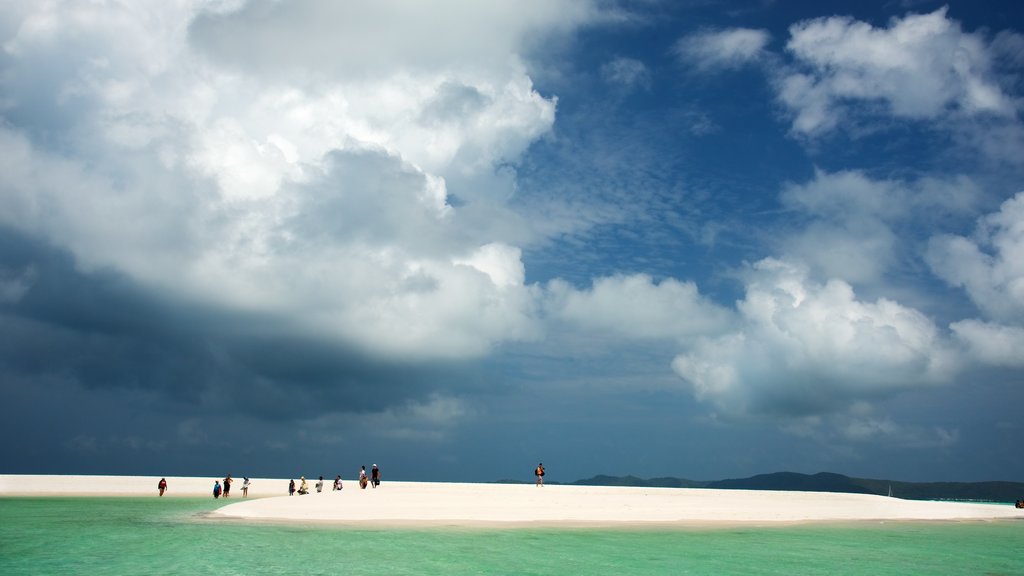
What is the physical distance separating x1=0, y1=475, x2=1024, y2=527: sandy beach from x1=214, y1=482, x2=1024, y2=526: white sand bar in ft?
0.19

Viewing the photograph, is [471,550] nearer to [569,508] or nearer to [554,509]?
[554,509]

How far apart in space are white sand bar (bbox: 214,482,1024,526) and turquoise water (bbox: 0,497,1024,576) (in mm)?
4414

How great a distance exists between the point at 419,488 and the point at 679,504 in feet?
65.8

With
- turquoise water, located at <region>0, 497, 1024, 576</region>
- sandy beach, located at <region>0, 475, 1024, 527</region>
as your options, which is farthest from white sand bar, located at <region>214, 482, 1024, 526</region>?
turquoise water, located at <region>0, 497, 1024, 576</region>

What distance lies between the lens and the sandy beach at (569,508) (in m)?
42.3

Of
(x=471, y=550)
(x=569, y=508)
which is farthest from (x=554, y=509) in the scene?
(x=471, y=550)

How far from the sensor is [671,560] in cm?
2727

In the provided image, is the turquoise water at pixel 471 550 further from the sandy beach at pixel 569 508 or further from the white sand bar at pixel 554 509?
the white sand bar at pixel 554 509

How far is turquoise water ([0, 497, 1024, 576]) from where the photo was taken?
2438cm

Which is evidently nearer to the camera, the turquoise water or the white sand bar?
the turquoise water

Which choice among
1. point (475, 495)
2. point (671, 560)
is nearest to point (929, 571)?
point (671, 560)

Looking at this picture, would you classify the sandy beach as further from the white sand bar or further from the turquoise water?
the turquoise water

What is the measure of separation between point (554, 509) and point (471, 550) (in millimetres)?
18280

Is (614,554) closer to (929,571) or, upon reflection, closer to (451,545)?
(451,545)
